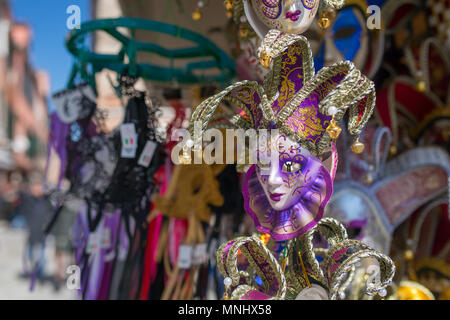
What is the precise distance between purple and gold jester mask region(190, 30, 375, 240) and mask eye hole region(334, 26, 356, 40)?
2.23 feet

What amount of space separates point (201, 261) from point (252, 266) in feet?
2.57

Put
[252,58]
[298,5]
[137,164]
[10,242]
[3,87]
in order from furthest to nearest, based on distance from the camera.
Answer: [3,87], [10,242], [137,164], [252,58], [298,5]

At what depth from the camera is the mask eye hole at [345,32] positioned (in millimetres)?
1679

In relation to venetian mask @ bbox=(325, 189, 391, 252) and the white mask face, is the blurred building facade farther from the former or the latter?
the white mask face

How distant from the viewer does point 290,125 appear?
1067mm

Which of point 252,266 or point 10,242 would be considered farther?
point 10,242

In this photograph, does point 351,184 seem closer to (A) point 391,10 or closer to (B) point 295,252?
(B) point 295,252

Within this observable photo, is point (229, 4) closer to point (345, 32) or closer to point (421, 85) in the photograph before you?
point (345, 32)

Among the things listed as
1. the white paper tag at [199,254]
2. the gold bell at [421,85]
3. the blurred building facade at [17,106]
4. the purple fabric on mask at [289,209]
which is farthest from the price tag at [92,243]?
the blurred building facade at [17,106]

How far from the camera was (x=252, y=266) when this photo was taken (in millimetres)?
1147

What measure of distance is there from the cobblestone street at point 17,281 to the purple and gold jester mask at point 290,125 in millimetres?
1468

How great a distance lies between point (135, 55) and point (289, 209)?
1.07m

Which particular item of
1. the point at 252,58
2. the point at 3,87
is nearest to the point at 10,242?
the point at 3,87

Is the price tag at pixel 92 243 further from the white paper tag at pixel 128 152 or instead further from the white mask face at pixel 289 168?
the white mask face at pixel 289 168
